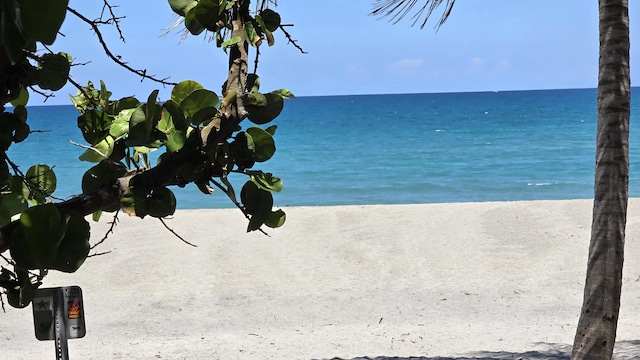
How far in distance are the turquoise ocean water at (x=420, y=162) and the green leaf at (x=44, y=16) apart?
7228 millimetres

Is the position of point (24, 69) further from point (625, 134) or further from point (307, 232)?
point (307, 232)

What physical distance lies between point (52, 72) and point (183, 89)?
6.0 inches

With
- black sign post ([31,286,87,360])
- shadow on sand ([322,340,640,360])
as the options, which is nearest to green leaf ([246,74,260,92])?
black sign post ([31,286,87,360])

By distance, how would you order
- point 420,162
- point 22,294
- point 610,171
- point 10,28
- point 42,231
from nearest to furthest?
point 10,28, point 42,231, point 22,294, point 610,171, point 420,162

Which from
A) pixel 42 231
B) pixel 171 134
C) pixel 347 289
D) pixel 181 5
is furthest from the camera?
pixel 347 289

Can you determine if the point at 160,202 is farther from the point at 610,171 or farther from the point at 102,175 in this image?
the point at 610,171

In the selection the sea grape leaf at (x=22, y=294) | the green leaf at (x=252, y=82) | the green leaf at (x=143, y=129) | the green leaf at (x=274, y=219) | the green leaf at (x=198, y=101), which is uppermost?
the green leaf at (x=252, y=82)

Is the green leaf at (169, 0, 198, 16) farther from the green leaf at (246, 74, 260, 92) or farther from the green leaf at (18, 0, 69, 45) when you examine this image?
the green leaf at (18, 0, 69, 45)

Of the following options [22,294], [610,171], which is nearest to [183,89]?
[22,294]

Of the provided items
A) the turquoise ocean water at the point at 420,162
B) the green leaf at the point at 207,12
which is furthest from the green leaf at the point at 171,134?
the turquoise ocean water at the point at 420,162

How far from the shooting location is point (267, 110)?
2.87 feet

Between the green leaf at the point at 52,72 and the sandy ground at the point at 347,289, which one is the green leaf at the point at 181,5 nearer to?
the green leaf at the point at 52,72

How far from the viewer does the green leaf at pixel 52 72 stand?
85cm

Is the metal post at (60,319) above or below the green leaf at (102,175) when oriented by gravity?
below
